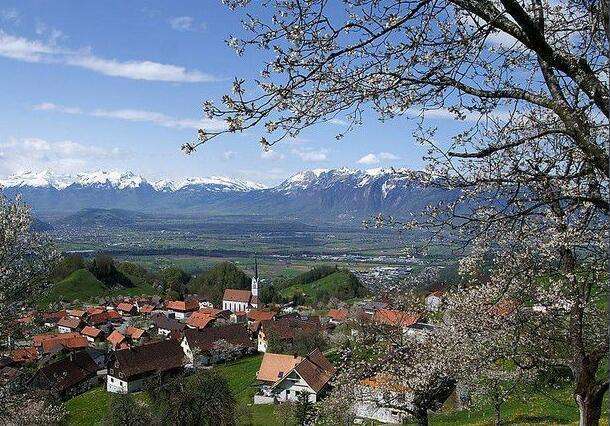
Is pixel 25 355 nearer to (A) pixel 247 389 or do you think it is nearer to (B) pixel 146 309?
(A) pixel 247 389

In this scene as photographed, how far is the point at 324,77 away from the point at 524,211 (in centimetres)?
262

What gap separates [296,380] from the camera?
4700 cm

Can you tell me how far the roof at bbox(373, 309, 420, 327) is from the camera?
962 inches

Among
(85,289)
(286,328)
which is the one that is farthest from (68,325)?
(85,289)

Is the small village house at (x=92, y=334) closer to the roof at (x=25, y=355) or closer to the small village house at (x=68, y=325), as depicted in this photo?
the small village house at (x=68, y=325)

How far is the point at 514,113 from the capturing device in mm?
5930

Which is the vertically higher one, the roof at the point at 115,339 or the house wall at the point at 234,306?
the roof at the point at 115,339

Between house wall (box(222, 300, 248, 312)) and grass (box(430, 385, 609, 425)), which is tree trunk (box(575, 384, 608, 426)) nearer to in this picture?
grass (box(430, 385, 609, 425))

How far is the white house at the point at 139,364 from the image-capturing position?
5416 centimetres

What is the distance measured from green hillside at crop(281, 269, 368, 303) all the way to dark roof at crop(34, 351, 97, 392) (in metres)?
63.0

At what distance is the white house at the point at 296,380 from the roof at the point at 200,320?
37.7m

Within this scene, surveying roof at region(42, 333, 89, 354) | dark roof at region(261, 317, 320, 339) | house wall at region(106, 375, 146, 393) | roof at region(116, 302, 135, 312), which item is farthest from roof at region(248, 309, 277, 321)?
house wall at region(106, 375, 146, 393)

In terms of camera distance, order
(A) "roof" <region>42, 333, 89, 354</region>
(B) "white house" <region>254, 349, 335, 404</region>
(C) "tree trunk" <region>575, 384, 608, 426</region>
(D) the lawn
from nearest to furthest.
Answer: (C) "tree trunk" <region>575, 384, 608, 426</region> → (D) the lawn → (B) "white house" <region>254, 349, 335, 404</region> → (A) "roof" <region>42, 333, 89, 354</region>

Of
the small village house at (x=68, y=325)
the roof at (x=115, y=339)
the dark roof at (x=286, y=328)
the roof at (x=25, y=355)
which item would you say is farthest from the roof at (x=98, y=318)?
the roof at (x=25, y=355)
